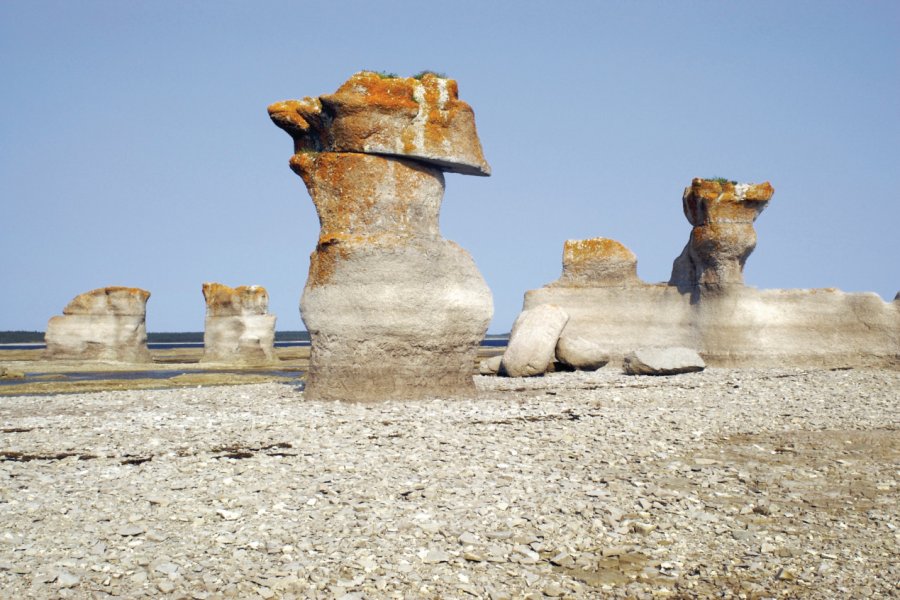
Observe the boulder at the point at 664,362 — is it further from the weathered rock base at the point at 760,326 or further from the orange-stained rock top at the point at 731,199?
the orange-stained rock top at the point at 731,199

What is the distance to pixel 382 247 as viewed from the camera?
12398 millimetres

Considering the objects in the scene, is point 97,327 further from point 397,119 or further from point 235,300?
point 397,119

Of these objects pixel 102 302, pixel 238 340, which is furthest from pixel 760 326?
pixel 102 302

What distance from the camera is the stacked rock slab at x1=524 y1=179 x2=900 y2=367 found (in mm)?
18094

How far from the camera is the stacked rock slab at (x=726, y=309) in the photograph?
18.1 metres

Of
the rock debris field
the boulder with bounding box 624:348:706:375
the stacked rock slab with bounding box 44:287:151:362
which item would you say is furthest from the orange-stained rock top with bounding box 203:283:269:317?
the rock debris field

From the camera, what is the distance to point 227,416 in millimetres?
11234

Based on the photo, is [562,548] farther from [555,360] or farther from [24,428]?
[555,360]

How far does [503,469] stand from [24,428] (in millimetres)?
6366

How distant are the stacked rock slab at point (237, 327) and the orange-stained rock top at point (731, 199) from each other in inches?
735

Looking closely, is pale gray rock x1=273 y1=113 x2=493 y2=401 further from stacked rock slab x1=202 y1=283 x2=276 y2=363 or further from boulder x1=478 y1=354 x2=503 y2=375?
stacked rock slab x1=202 y1=283 x2=276 y2=363

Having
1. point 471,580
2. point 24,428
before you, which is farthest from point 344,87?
point 471,580

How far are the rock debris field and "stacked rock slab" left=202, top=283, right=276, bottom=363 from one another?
21.4m

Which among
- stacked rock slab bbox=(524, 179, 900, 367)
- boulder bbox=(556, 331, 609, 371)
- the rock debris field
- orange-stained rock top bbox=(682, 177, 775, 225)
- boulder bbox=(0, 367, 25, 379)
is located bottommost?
the rock debris field
